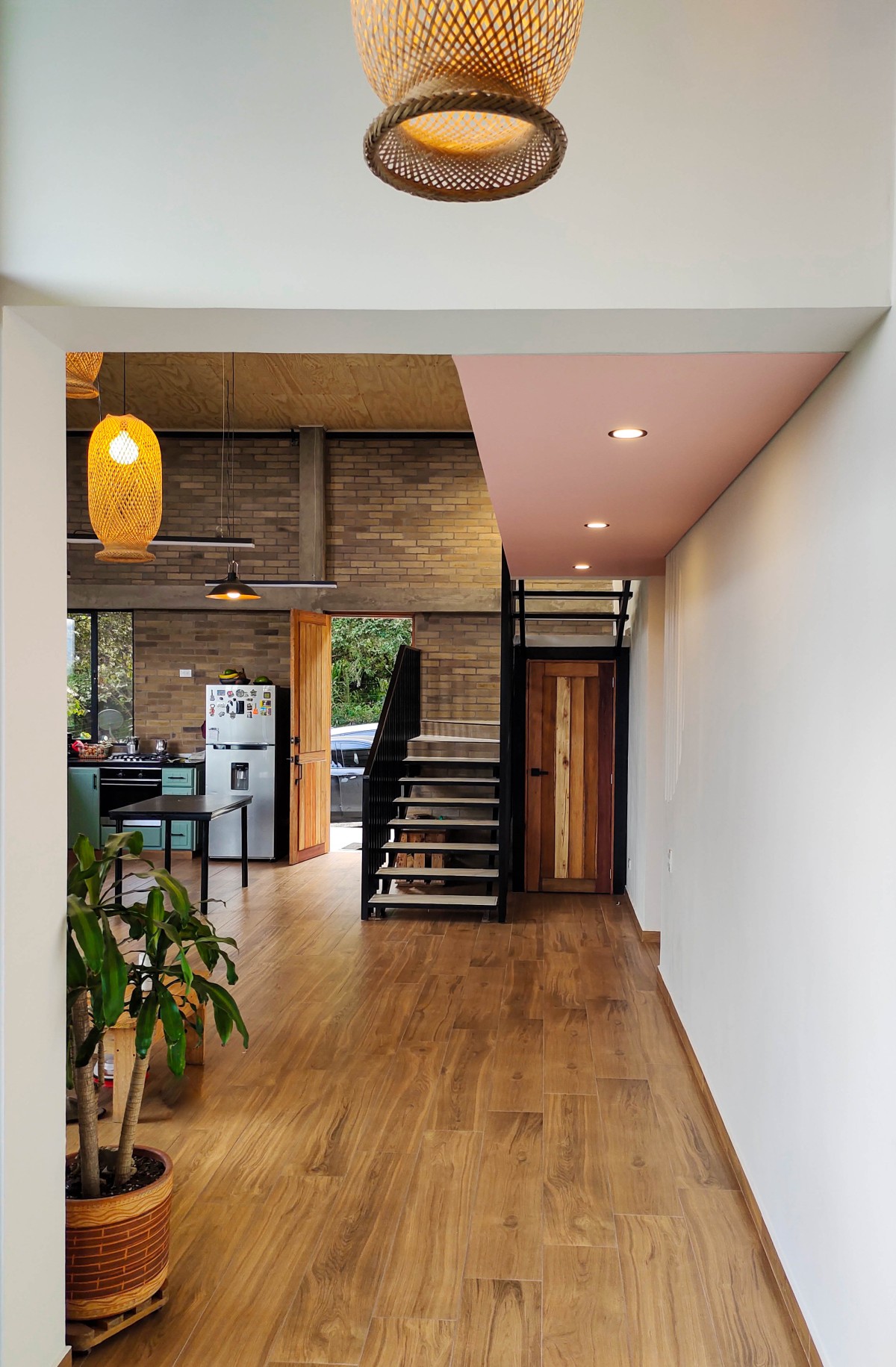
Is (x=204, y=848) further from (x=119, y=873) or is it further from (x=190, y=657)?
(x=190, y=657)

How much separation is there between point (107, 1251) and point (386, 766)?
553cm

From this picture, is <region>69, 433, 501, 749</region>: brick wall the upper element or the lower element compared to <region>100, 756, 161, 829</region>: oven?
upper

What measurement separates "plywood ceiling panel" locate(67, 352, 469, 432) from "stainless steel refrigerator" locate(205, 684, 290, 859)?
2.54m

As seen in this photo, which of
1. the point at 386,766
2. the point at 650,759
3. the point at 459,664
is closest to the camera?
the point at 650,759

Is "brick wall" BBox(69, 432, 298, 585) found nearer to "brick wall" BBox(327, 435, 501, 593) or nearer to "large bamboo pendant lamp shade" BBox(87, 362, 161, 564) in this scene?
"brick wall" BBox(327, 435, 501, 593)

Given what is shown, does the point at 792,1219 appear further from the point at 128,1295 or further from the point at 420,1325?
the point at 128,1295

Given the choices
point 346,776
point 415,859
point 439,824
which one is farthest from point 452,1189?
point 346,776

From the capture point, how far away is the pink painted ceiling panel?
2490mm

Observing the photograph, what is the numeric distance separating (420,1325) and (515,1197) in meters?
0.73

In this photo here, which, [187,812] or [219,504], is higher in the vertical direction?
[219,504]

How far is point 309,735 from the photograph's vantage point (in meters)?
9.75

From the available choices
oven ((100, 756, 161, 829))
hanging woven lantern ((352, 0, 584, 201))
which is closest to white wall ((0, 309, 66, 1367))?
hanging woven lantern ((352, 0, 584, 201))

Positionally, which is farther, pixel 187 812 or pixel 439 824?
pixel 439 824

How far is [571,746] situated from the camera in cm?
835
